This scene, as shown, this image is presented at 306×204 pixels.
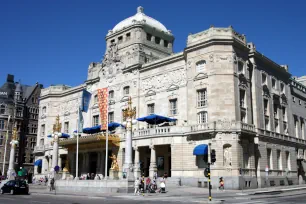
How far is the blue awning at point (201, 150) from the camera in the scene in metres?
39.2

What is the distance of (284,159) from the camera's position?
161 ft

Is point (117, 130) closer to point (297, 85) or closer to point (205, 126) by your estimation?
point (205, 126)

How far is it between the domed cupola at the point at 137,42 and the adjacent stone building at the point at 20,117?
109 feet

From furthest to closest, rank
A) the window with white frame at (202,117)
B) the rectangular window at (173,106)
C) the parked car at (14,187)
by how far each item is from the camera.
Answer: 1. the rectangular window at (173,106)
2. the window with white frame at (202,117)
3. the parked car at (14,187)

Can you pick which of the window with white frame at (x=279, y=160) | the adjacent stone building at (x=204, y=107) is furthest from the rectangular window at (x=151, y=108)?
the window with white frame at (x=279, y=160)

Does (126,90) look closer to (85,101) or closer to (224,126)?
(85,101)

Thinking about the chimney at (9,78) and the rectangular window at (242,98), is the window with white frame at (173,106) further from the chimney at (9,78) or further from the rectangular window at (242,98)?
the chimney at (9,78)

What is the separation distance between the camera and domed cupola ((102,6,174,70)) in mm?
55000

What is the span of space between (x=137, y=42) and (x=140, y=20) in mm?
5814

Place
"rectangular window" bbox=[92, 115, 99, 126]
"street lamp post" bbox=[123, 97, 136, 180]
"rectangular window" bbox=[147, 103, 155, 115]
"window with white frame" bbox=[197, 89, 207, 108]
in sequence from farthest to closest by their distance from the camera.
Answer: "rectangular window" bbox=[92, 115, 99, 126] → "rectangular window" bbox=[147, 103, 155, 115] → "window with white frame" bbox=[197, 89, 207, 108] → "street lamp post" bbox=[123, 97, 136, 180]

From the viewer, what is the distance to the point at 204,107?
4309 cm

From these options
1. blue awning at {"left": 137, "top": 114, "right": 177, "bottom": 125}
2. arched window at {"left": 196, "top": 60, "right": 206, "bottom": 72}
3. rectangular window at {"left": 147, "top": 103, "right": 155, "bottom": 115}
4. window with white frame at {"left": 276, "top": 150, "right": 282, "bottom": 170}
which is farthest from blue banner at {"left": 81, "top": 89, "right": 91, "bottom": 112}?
window with white frame at {"left": 276, "top": 150, "right": 282, "bottom": 170}

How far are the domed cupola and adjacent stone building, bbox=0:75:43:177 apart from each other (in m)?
33.2

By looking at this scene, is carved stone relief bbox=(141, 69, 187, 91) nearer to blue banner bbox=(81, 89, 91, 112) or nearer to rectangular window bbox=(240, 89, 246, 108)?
rectangular window bbox=(240, 89, 246, 108)
